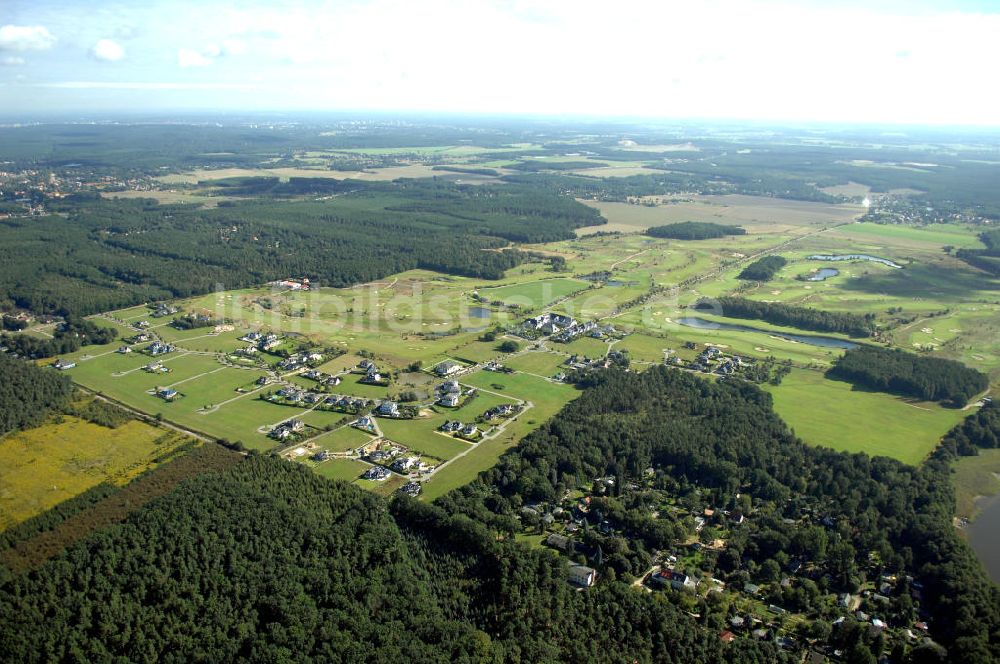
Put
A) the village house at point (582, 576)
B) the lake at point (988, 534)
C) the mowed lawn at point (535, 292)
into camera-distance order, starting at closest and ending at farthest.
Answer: the village house at point (582, 576)
the lake at point (988, 534)
the mowed lawn at point (535, 292)

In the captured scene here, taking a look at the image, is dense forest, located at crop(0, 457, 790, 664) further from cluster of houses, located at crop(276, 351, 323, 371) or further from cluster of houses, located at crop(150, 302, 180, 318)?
cluster of houses, located at crop(150, 302, 180, 318)

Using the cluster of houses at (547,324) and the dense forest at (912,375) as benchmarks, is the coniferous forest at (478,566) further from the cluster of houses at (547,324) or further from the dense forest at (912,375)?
the cluster of houses at (547,324)

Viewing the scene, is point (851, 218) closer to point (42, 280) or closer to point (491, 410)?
point (491, 410)

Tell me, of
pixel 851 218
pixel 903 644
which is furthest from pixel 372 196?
pixel 903 644

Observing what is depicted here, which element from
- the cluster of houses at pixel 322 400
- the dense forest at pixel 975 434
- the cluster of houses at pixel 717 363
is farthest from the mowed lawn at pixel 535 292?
the dense forest at pixel 975 434

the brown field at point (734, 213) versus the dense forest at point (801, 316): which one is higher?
the brown field at point (734, 213)

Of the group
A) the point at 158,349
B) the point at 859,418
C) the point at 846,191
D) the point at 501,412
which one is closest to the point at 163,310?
the point at 158,349
